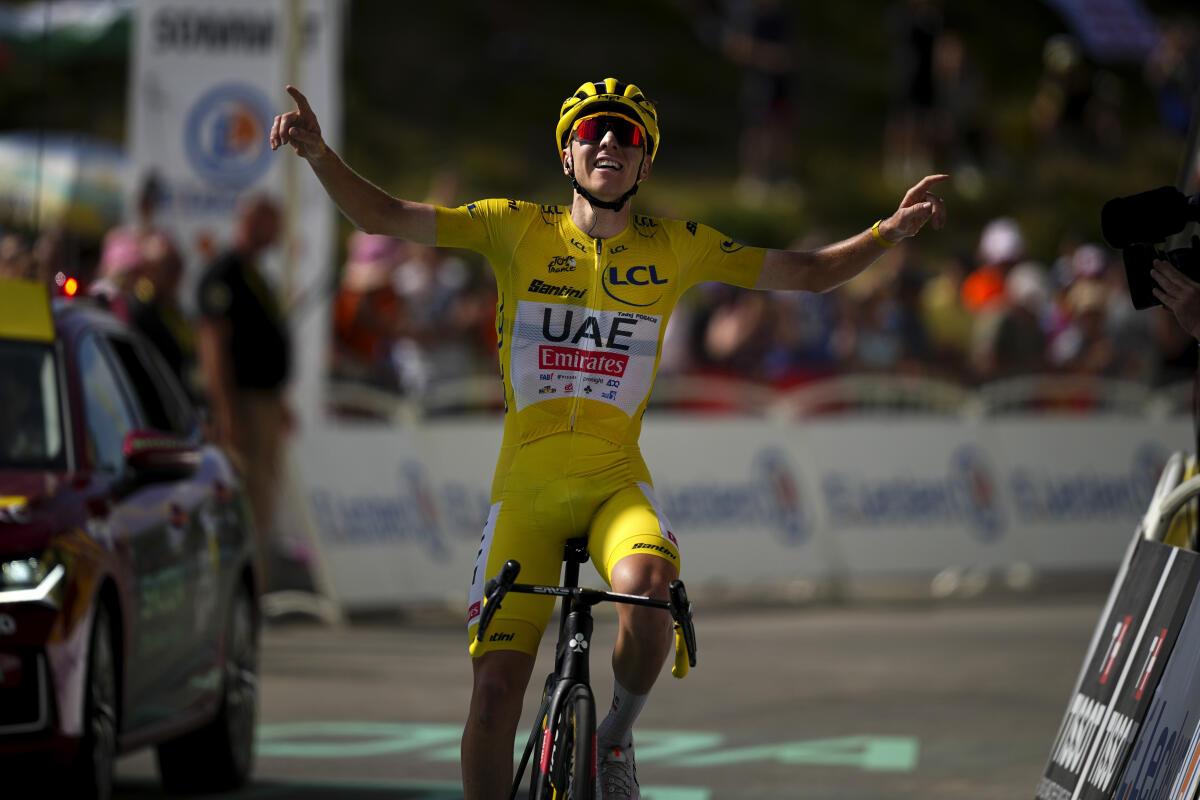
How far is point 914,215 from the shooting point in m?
6.87

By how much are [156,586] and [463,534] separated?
24.9ft

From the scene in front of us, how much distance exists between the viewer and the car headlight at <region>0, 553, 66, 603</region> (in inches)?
292

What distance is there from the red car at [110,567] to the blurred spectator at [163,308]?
3093 mm

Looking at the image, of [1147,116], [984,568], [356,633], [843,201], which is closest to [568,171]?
[356,633]

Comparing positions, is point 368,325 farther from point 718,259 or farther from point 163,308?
point 718,259

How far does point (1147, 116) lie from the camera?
4359cm

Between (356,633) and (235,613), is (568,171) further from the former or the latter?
(356,633)

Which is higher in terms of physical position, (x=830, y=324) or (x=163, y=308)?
(x=830, y=324)

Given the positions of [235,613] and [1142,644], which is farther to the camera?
[235,613]

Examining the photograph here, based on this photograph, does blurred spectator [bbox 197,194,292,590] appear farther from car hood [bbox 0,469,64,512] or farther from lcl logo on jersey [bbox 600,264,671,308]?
lcl logo on jersey [bbox 600,264,671,308]

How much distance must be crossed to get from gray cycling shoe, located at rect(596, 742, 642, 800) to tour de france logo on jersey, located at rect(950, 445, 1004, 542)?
444 inches

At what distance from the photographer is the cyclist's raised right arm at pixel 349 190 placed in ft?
21.2

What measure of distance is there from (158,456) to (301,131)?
243 cm

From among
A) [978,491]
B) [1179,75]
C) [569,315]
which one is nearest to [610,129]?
[569,315]
